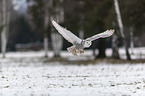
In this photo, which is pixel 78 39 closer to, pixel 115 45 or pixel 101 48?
pixel 115 45

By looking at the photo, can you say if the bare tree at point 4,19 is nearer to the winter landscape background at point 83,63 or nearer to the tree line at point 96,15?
the winter landscape background at point 83,63

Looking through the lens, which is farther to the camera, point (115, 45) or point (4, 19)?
point (4, 19)

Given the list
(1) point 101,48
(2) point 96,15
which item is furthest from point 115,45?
(2) point 96,15

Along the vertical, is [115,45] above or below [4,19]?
below

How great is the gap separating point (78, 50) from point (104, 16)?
1634cm

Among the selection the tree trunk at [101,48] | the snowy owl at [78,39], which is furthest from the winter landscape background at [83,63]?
the snowy owl at [78,39]

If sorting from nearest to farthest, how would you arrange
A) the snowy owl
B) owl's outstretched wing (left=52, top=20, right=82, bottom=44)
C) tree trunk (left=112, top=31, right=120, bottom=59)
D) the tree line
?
owl's outstretched wing (left=52, top=20, right=82, bottom=44), the snowy owl, the tree line, tree trunk (left=112, top=31, right=120, bottom=59)

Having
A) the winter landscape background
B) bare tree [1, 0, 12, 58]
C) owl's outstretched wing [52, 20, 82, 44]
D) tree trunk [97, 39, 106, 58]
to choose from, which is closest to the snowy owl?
owl's outstretched wing [52, 20, 82, 44]

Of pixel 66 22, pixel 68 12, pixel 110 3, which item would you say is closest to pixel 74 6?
pixel 68 12

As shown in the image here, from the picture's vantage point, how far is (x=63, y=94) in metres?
8.54

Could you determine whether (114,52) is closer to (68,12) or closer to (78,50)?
(68,12)

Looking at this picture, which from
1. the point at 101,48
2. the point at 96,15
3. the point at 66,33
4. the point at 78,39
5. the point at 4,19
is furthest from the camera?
the point at 4,19

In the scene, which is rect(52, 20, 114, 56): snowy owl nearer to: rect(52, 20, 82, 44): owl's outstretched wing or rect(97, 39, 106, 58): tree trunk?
rect(52, 20, 82, 44): owl's outstretched wing

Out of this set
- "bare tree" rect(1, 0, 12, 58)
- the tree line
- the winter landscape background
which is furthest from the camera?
"bare tree" rect(1, 0, 12, 58)
